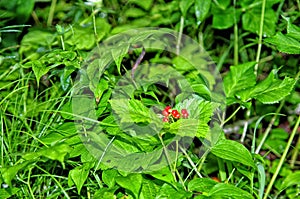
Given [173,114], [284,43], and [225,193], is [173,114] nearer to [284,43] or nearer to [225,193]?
[225,193]

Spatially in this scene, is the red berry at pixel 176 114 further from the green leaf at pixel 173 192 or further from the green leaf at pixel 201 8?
the green leaf at pixel 201 8

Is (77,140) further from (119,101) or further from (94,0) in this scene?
(94,0)

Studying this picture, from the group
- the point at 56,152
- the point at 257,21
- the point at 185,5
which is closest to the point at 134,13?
the point at 185,5

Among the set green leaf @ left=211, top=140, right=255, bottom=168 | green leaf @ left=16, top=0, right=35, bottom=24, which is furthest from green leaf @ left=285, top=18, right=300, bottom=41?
green leaf @ left=16, top=0, right=35, bottom=24

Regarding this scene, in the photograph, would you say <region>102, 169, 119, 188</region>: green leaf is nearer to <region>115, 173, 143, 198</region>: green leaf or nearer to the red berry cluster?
<region>115, 173, 143, 198</region>: green leaf

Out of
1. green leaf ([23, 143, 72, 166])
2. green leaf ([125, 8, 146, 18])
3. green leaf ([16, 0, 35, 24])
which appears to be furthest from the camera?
green leaf ([125, 8, 146, 18])
